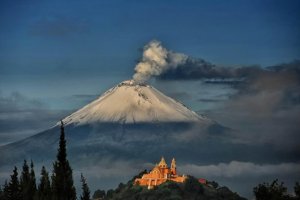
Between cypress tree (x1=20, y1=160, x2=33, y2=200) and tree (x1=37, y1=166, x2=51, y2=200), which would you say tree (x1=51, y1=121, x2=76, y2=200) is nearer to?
tree (x1=37, y1=166, x2=51, y2=200)

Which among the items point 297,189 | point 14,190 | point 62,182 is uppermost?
point 14,190

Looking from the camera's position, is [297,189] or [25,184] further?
[25,184]

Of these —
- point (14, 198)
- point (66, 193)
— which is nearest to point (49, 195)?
point (66, 193)

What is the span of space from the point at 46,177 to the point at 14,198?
301 inches

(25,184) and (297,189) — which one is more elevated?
(25,184)

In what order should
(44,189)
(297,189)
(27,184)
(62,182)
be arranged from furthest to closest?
(27,184) < (44,189) < (297,189) < (62,182)

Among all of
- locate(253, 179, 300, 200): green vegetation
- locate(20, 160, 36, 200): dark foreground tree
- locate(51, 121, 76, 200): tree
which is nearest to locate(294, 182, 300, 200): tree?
locate(253, 179, 300, 200): green vegetation

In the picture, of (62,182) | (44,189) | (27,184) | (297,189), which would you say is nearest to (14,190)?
(27,184)

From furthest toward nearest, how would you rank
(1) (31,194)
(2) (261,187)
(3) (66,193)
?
(1) (31,194), (2) (261,187), (3) (66,193)

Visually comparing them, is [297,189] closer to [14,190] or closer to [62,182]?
[62,182]

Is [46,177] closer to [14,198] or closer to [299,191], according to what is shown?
[14,198]

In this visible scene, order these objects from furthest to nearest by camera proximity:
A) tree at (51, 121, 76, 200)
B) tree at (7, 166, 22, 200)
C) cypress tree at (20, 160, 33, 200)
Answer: cypress tree at (20, 160, 33, 200), tree at (7, 166, 22, 200), tree at (51, 121, 76, 200)

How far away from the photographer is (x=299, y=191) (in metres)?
112

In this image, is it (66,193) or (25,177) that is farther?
(25,177)
